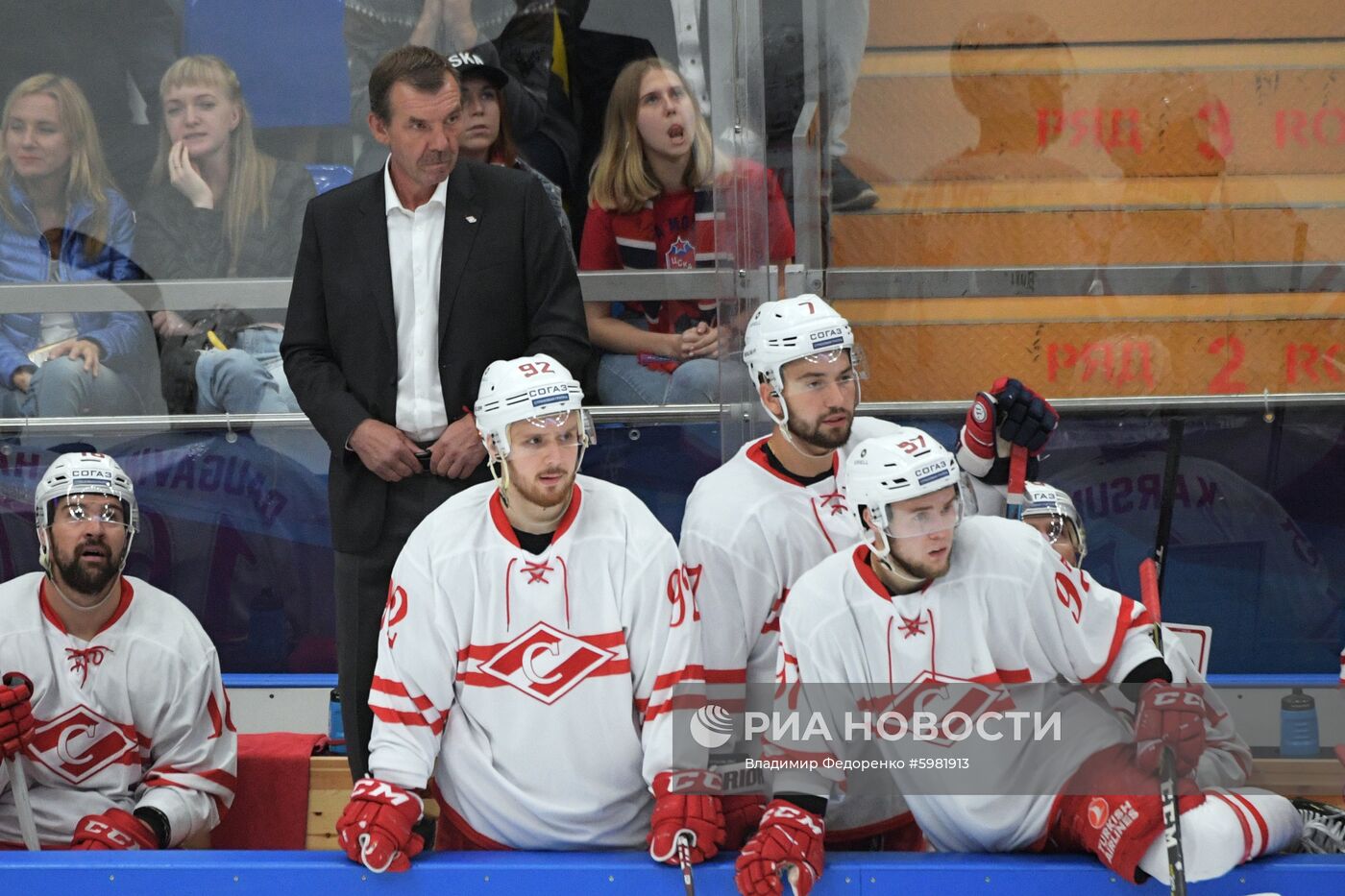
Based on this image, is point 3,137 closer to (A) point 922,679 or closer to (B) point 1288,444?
(A) point 922,679

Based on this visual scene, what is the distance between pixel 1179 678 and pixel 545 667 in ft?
3.31

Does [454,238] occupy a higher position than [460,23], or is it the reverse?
[460,23]

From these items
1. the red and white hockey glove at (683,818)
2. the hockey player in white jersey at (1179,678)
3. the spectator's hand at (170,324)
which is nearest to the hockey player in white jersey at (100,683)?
the spectator's hand at (170,324)

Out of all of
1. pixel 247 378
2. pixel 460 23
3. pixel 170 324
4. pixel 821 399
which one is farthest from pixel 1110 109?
pixel 170 324

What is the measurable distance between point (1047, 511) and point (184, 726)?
1.61 meters

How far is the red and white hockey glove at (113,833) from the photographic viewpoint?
9.08ft

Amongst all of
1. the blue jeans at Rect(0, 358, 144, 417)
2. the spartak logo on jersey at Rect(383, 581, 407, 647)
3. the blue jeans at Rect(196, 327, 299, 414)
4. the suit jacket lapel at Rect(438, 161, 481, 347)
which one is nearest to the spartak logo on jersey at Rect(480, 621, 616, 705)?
the spartak logo on jersey at Rect(383, 581, 407, 647)

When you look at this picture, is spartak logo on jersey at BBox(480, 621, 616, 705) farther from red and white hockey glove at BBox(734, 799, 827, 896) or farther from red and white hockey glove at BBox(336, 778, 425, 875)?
red and white hockey glove at BBox(734, 799, 827, 896)

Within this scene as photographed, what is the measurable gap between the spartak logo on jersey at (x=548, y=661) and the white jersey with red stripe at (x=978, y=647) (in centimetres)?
31

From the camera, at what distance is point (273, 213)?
373cm

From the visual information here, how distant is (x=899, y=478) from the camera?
249 centimetres

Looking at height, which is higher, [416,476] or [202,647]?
[416,476]

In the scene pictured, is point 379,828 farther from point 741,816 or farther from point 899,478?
point 899,478

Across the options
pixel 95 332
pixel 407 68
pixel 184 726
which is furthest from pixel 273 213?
pixel 184 726
